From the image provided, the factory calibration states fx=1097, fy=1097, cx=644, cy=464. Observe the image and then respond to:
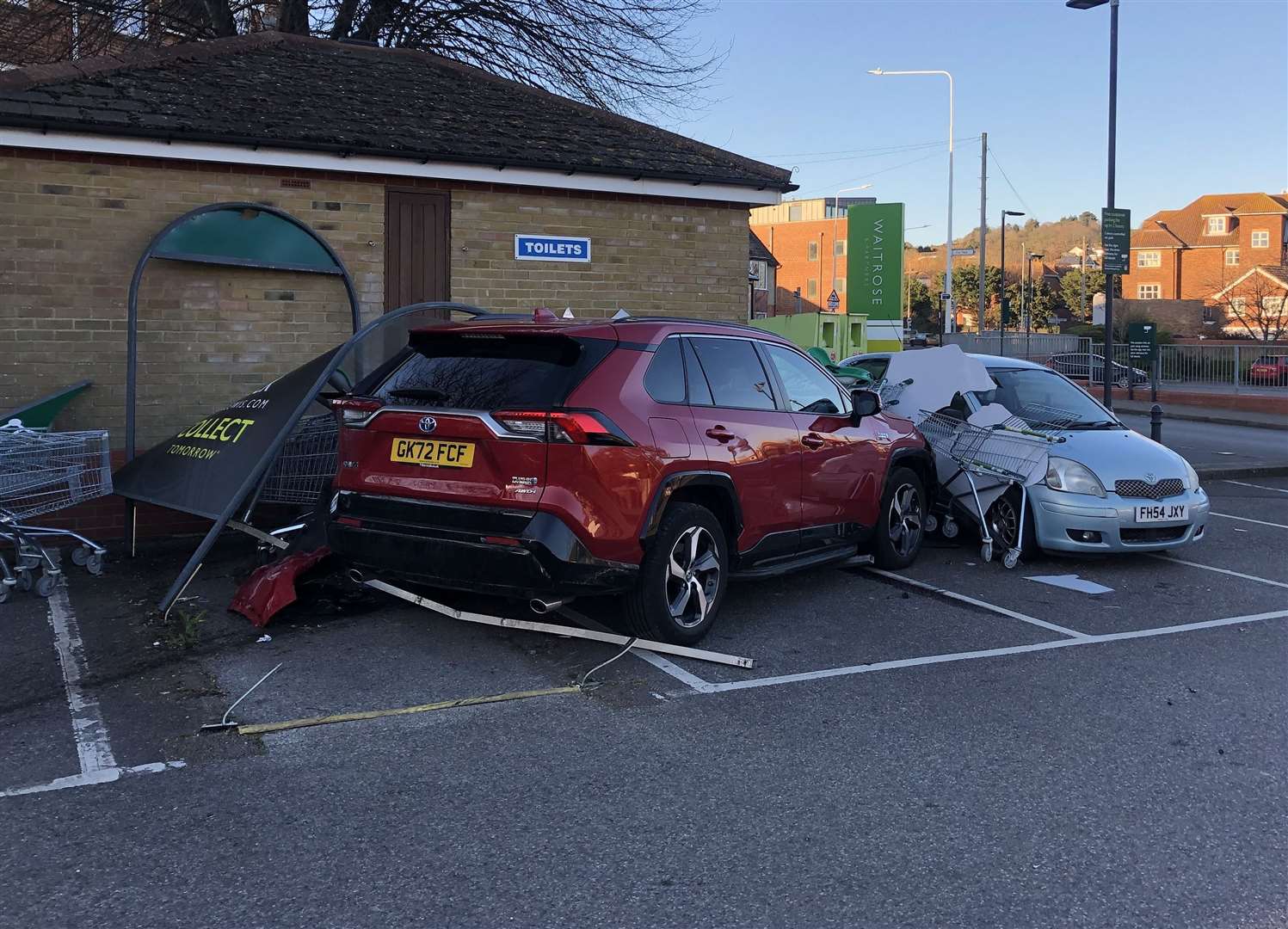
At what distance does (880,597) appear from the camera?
7.56 meters

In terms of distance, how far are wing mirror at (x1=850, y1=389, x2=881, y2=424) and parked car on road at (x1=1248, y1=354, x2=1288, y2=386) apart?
74.8 feet

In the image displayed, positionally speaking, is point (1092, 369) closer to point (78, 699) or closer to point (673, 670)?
point (673, 670)

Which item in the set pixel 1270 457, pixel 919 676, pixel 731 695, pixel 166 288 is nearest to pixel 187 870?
pixel 731 695

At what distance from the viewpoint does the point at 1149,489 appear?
846cm

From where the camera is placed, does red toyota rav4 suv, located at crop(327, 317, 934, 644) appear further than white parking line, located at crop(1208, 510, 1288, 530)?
No

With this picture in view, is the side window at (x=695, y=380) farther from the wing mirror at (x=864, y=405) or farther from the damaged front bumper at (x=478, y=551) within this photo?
the wing mirror at (x=864, y=405)

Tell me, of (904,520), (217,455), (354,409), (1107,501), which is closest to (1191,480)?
(1107,501)

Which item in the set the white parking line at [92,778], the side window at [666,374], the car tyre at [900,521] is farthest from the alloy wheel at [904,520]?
the white parking line at [92,778]

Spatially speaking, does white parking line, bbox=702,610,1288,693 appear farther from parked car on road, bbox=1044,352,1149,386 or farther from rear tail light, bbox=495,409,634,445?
parked car on road, bbox=1044,352,1149,386

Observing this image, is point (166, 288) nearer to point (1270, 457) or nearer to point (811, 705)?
point (811, 705)

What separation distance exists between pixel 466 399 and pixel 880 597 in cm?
343

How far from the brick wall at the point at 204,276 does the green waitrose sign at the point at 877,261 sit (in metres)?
12.8

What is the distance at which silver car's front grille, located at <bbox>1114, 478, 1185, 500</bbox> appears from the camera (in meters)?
8.38

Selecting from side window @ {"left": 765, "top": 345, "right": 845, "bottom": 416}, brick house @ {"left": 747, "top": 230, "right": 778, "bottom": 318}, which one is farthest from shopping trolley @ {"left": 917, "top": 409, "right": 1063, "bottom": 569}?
brick house @ {"left": 747, "top": 230, "right": 778, "bottom": 318}
